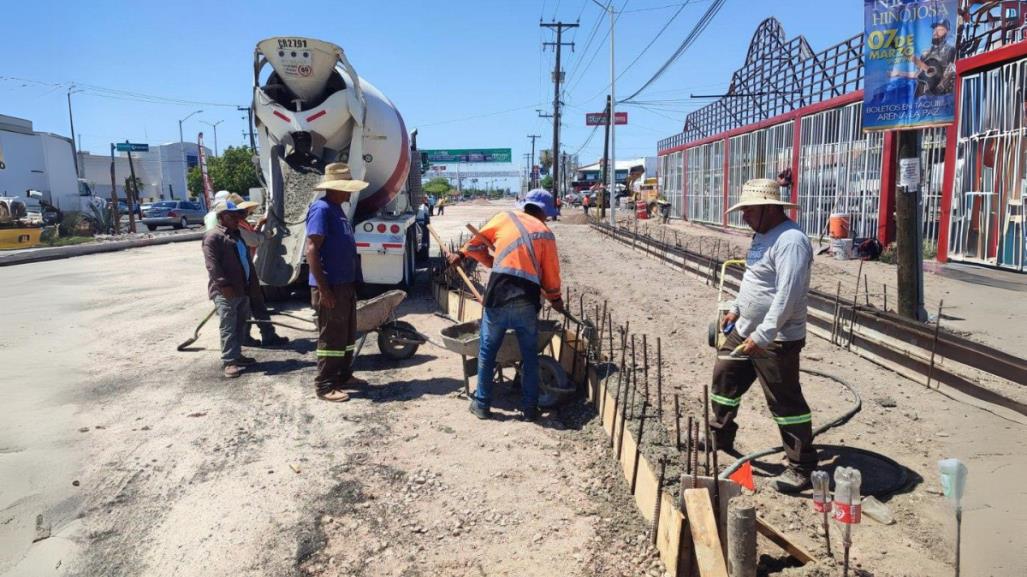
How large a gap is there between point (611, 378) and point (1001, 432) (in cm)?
250

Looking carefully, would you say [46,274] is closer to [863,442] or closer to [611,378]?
[611,378]

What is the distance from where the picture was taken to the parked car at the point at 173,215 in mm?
31469

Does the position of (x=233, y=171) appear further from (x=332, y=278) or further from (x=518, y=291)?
(x=518, y=291)

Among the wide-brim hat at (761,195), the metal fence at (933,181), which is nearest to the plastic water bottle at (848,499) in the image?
the wide-brim hat at (761,195)

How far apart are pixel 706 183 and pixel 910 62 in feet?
67.1

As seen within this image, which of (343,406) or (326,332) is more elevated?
(326,332)

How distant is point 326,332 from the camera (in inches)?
207

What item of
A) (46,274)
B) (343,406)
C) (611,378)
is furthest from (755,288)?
(46,274)

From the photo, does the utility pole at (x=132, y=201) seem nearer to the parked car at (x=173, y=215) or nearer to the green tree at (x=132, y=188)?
the green tree at (x=132, y=188)

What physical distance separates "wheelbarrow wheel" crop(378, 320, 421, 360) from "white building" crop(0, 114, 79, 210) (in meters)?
39.6

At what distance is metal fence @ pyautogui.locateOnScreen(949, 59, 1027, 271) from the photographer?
10.3m

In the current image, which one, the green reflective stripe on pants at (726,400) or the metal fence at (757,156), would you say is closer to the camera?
the green reflective stripe on pants at (726,400)

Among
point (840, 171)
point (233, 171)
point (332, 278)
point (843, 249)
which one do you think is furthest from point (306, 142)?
point (233, 171)

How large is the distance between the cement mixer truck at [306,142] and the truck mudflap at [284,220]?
12 mm
